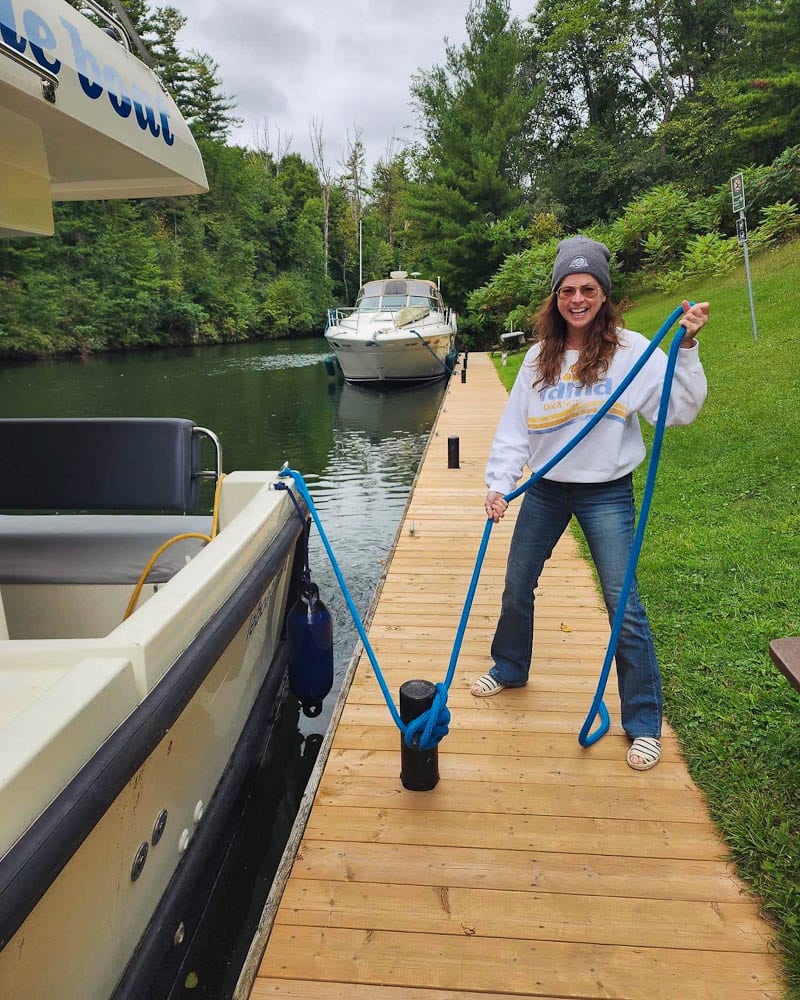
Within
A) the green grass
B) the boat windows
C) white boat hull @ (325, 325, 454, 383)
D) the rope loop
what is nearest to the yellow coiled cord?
the rope loop

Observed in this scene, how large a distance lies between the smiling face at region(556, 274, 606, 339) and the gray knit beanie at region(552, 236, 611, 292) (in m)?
0.02

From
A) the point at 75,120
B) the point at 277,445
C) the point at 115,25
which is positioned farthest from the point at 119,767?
the point at 277,445

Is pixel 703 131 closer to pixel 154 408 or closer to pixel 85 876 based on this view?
pixel 154 408

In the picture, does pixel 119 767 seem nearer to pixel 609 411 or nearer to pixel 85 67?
pixel 609 411

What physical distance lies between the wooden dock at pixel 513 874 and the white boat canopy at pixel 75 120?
7.77 ft

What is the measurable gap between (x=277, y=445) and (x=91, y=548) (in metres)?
8.11

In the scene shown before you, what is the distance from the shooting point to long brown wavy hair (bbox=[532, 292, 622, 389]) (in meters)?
2.32

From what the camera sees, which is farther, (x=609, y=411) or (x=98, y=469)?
(x=98, y=469)

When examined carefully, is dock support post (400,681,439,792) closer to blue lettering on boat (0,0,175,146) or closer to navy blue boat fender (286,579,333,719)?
navy blue boat fender (286,579,333,719)

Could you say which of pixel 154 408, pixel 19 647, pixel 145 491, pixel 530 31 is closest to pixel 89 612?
pixel 145 491

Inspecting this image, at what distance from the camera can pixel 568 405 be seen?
2.39 metres

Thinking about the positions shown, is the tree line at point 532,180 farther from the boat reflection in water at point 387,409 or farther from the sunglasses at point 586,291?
the sunglasses at point 586,291

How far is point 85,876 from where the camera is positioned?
1.52 m

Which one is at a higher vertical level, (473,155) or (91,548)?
(473,155)
